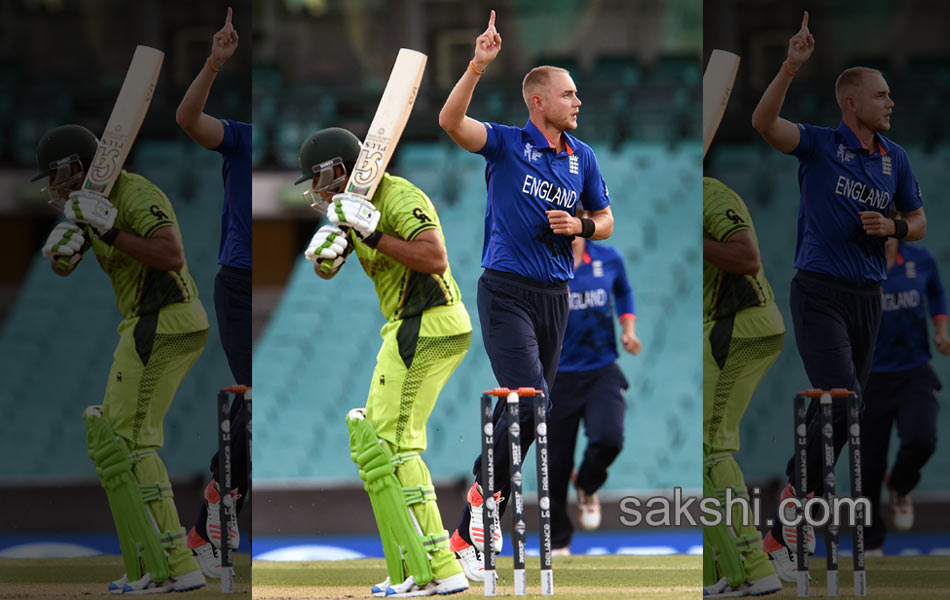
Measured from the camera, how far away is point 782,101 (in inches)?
150

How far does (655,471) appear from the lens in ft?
26.8

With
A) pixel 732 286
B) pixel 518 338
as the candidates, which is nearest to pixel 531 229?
pixel 518 338

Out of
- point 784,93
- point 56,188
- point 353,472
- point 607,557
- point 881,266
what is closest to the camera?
point 56,188

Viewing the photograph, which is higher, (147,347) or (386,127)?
(386,127)

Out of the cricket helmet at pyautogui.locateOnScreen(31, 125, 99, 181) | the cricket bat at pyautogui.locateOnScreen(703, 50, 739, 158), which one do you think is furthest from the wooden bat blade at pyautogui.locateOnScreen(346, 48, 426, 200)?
the cricket bat at pyautogui.locateOnScreen(703, 50, 739, 158)

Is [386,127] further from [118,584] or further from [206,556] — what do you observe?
[118,584]

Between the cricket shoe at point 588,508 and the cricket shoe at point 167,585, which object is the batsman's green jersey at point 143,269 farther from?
the cricket shoe at point 588,508

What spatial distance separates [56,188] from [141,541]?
3.66ft

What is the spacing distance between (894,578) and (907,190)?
4.36 ft

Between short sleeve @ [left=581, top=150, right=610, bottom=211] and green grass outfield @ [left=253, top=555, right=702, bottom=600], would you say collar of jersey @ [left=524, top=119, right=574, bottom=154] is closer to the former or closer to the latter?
short sleeve @ [left=581, top=150, right=610, bottom=211]

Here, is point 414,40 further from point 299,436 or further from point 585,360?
point 585,360

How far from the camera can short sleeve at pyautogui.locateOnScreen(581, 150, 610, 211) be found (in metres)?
4.93

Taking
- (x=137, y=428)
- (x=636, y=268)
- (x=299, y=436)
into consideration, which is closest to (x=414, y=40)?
(x=636, y=268)

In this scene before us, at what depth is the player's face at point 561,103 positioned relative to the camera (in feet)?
15.9
